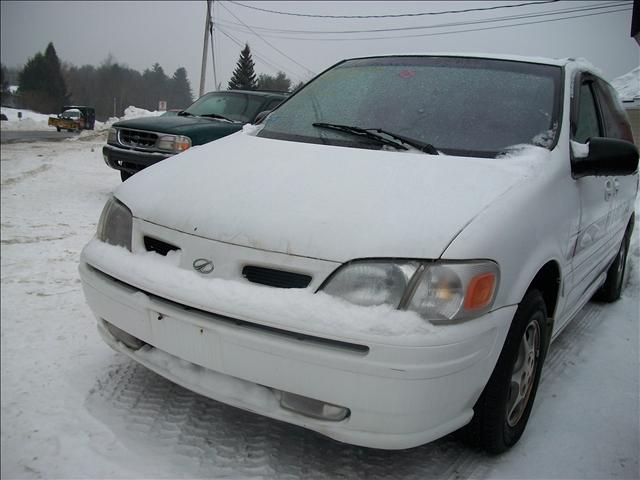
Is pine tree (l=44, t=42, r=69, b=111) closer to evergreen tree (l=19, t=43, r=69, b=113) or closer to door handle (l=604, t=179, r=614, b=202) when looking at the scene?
evergreen tree (l=19, t=43, r=69, b=113)

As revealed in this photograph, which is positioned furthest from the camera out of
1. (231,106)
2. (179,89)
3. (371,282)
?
(231,106)

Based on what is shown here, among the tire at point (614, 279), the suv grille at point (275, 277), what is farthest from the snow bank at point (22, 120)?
the tire at point (614, 279)

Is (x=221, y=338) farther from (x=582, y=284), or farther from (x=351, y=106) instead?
(x=582, y=284)

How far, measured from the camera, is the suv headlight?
1677mm

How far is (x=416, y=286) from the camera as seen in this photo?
5.50 feet

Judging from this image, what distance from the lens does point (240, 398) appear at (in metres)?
1.82

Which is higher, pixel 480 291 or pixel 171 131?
pixel 171 131

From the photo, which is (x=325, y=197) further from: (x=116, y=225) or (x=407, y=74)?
(x=407, y=74)

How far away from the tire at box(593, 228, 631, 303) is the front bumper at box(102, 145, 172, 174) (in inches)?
170

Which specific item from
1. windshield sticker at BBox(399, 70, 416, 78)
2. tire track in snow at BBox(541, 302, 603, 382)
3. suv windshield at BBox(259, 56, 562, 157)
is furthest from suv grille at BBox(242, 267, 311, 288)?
tire track in snow at BBox(541, 302, 603, 382)

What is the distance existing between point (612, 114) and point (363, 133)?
212cm

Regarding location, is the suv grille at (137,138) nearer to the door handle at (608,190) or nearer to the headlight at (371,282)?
the door handle at (608,190)

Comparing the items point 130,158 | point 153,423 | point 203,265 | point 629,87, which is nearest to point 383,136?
point 203,265

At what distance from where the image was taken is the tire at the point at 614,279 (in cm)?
412
